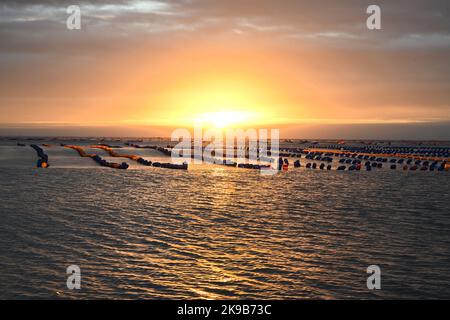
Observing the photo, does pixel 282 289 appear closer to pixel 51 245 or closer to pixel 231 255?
pixel 231 255

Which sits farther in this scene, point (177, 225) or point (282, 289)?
point (177, 225)
